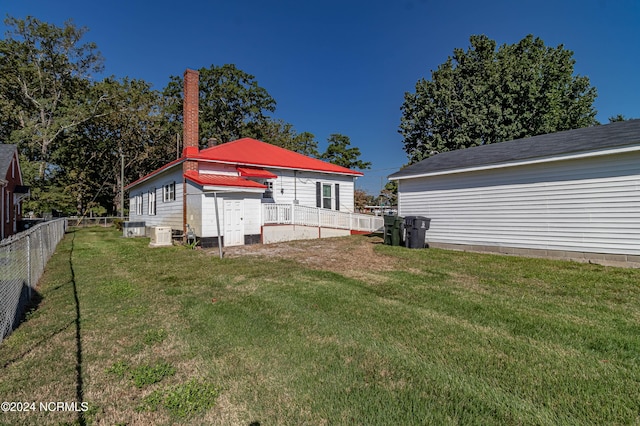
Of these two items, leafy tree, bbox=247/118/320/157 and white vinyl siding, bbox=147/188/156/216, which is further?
Result: leafy tree, bbox=247/118/320/157

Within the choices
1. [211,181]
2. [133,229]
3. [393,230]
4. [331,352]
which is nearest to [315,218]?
[393,230]

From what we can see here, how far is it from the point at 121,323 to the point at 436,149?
86.8ft

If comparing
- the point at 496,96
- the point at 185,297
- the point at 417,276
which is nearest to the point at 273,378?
the point at 185,297

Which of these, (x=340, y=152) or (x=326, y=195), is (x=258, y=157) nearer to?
(x=326, y=195)

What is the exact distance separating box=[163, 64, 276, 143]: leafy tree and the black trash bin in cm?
2808

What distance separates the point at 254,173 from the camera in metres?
14.6

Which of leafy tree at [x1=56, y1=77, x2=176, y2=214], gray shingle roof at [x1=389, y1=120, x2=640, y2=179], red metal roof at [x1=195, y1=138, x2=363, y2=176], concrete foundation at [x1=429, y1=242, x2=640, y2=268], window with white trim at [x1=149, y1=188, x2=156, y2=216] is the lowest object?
concrete foundation at [x1=429, y1=242, x2=640, y2=268]

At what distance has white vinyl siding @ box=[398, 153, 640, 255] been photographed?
7.88 meters

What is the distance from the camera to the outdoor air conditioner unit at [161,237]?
42.0 feet

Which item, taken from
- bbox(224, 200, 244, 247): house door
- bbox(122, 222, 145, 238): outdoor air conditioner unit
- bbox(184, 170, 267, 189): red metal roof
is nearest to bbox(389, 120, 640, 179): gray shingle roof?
bbox(184, 170, 267, 189): red metal roof

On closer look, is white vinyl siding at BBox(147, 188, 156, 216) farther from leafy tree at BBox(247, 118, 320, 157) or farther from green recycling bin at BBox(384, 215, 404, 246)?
leafy tree at BBox(247, 118, 320, 157)

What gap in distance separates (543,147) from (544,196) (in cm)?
A: 179

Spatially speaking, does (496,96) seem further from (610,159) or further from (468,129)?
(610,159)

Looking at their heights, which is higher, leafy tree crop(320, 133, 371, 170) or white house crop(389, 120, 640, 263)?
leafy tree crop(320, 133, 371, 170)
